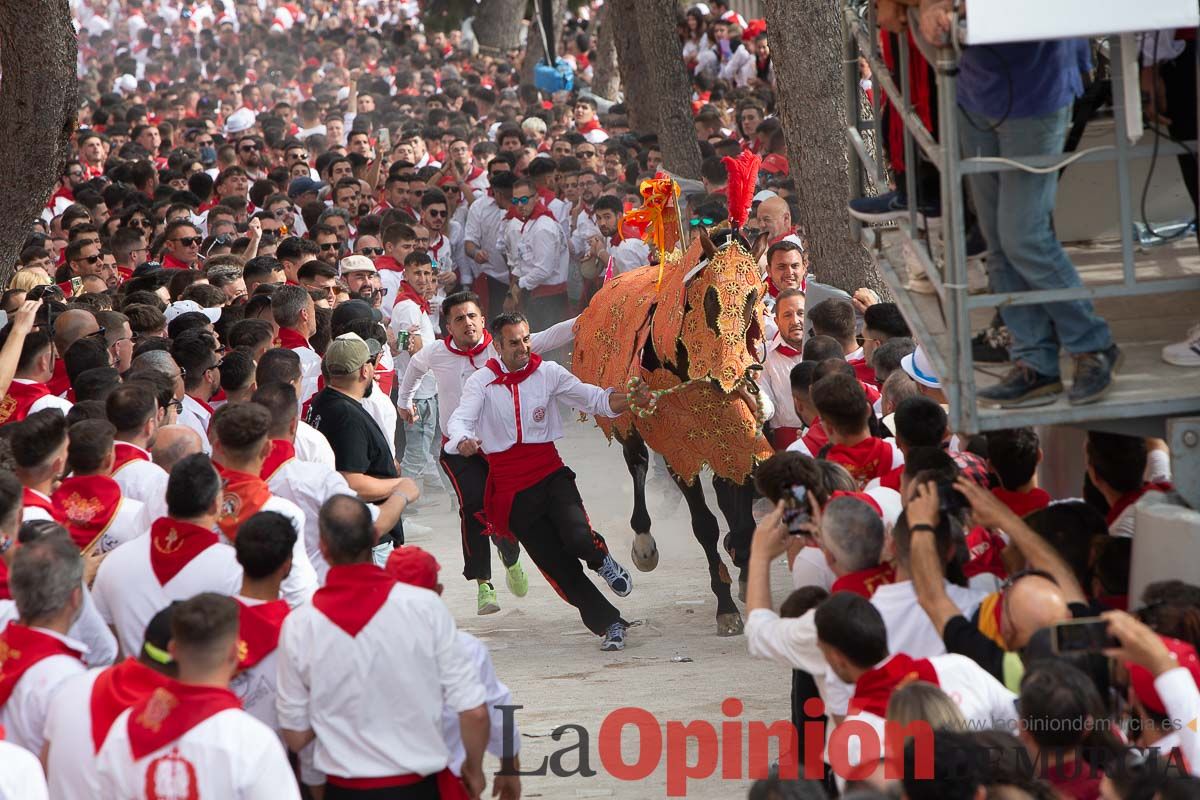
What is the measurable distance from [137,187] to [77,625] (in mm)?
13450

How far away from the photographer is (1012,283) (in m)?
5.30

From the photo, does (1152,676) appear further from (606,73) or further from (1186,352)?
(606,73)

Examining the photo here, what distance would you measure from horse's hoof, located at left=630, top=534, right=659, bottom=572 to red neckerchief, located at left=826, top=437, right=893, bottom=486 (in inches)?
140

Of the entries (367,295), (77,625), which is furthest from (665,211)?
(77,625)

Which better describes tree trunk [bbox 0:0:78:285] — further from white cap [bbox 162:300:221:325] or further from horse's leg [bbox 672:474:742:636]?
horse's leg [bbox 672:474:742:636]

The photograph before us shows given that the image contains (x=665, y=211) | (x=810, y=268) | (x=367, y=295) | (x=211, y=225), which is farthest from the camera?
(x=211, y=225)

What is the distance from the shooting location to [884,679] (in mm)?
4488

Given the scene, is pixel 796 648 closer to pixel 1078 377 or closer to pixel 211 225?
pixel 1078 377

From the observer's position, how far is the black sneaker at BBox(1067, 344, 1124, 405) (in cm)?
501

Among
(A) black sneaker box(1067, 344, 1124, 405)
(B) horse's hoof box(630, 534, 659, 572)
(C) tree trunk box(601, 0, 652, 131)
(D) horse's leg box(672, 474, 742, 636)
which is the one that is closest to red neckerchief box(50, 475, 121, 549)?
(A) black sneaker box(1067, 344, 1124, 405)

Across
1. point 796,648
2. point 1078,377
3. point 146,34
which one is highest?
point 146,34

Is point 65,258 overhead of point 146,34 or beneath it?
beneath

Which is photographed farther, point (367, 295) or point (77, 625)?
point (367, 295)

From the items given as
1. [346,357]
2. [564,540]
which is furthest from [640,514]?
[346,357]
